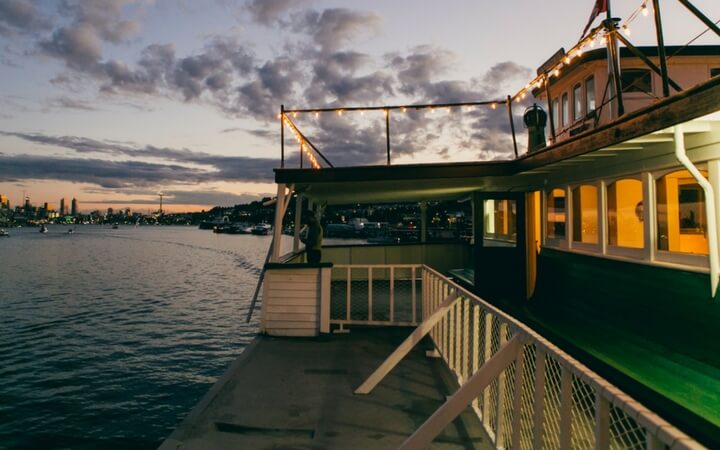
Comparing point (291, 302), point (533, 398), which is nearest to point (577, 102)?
point (291, 302)

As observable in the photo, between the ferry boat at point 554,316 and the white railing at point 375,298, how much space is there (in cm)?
22

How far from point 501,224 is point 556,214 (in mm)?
2548

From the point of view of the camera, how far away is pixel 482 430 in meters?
4.10

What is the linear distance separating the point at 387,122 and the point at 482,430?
20.2ft

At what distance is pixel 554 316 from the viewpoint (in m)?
7.04

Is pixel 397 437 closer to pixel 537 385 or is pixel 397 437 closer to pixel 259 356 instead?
pixel 537 385

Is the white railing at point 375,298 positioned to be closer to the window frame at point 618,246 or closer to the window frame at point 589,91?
the window frame at point 618,246

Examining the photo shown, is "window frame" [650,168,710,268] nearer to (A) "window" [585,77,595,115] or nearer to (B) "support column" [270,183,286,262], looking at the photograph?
(A) "window" [585,77,595,115]

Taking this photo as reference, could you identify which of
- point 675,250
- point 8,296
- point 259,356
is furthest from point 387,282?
point 8,296

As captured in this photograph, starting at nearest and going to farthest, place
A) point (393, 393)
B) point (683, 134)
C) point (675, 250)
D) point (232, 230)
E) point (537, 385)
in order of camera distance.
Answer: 1. point (537, 385)
2. point (683, 134)
3. point (675, 250)
4. point (393, 393)
5. point (232, 230)

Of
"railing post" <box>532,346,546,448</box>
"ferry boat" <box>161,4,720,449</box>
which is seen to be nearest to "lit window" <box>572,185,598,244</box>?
"ferry boat" <box>161,4,720,449</box>

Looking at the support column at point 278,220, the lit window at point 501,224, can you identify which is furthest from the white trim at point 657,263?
the support column at point 278,220

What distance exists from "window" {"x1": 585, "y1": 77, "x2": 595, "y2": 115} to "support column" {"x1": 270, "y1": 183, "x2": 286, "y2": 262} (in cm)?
618

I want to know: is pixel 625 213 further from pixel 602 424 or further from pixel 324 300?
pixel 324 300
